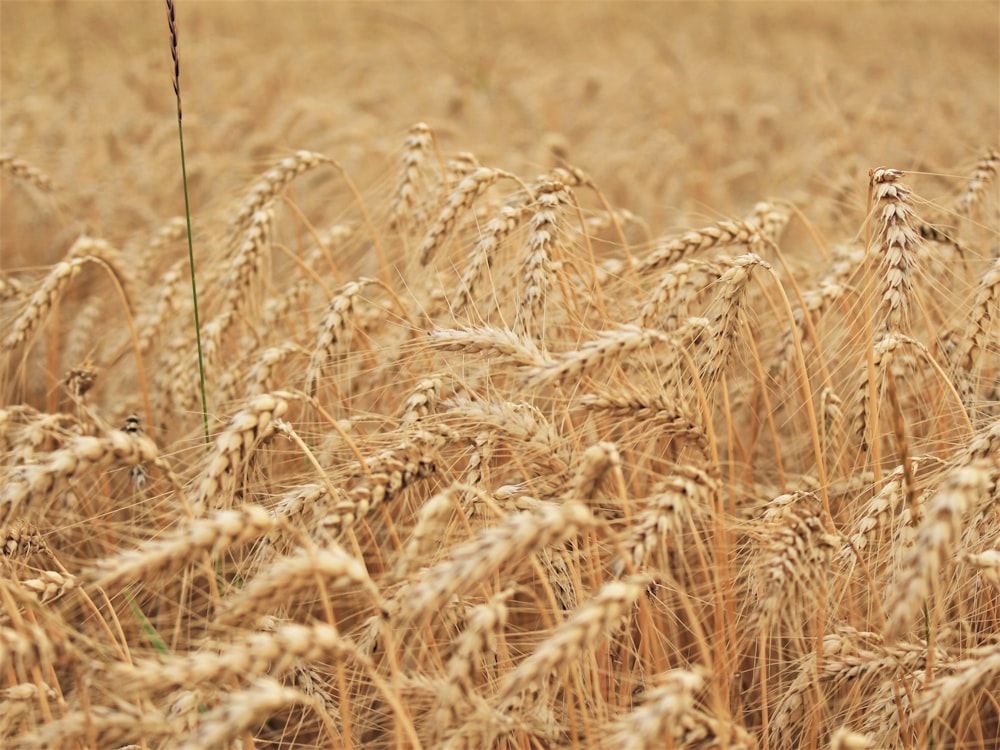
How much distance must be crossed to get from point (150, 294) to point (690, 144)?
4152 mm

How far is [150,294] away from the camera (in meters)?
3.21

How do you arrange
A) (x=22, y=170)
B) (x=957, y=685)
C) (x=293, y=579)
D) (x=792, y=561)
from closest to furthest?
(x=293, y=579) < (x=957, y=685) < (x=792, y=561) < (x=22, y=170)

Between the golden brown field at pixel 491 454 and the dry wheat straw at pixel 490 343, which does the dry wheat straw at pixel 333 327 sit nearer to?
the golden brown field at pixel 491 454

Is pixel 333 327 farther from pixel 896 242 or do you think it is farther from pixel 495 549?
pixel 896 242

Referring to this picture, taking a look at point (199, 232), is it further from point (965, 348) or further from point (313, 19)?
point (313, 19)

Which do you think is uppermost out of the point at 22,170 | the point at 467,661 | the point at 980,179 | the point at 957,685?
the point at 22,170

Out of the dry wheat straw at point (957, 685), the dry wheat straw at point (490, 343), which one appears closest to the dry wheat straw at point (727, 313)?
the dry wheat straw at point (490, 343)

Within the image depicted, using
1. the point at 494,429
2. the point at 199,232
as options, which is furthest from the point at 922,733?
the point at 199,232

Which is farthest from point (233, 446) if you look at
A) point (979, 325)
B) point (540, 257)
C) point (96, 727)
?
point (979, 325)

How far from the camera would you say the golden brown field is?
1.35 m

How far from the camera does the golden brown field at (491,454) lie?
1.35 meters

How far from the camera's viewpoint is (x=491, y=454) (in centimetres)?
175

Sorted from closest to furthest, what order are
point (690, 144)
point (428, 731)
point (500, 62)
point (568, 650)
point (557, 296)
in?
1. point (568, 650)
2. point (428, 731)
3. point (557, 296)
4. point (690, 144)
5. point (500, 62)

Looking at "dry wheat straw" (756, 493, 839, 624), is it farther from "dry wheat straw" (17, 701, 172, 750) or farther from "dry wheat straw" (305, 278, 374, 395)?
"dry wheat straw" (305, 278, 374, 395)
